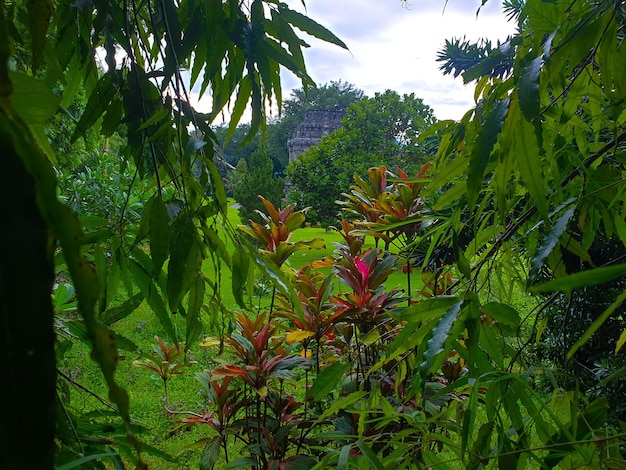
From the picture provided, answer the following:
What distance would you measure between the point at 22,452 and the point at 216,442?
120 cm

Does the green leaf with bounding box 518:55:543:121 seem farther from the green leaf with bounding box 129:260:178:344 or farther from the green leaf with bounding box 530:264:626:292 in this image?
the green leaf with bounding box 129:260:178:344

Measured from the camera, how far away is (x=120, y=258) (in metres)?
0.55

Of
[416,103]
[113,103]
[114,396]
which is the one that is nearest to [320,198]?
[416,103]

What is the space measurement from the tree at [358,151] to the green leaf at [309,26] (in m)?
6.43

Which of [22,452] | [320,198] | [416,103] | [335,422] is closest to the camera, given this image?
[22,452]

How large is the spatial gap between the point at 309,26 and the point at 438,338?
1.29 ft

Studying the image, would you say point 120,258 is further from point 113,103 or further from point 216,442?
point 216,442

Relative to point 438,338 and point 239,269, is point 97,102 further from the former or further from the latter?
point 438,338

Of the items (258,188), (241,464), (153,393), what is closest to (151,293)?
(241,464)

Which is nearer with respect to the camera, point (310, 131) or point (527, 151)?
point (527, 151)

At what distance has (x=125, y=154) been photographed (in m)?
0.68

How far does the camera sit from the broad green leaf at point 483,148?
35 cm

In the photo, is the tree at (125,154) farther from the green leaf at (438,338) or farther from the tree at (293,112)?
the tree at (293,112)

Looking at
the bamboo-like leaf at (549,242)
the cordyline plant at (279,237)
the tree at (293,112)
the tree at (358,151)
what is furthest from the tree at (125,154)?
the tree at (293,112)
